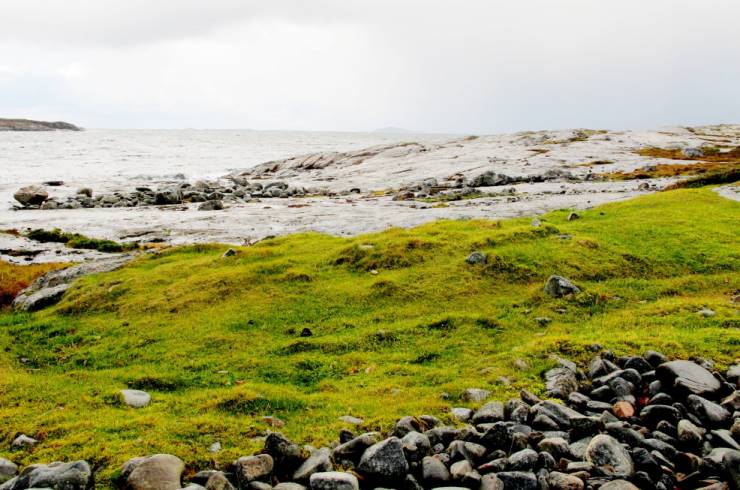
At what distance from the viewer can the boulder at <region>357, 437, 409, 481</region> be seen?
23.5 feet

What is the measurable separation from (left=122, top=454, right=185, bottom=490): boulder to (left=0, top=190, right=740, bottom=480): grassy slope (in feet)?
1.12

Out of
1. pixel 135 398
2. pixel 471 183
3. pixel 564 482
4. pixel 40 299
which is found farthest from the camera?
pixel 471 183

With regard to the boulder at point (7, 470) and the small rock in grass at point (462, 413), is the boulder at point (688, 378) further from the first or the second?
the boulder at point (7, 470)

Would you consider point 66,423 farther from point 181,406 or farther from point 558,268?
point 558,268

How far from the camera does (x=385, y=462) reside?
7.25m

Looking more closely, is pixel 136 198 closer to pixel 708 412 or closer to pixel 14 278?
pixel 14 278

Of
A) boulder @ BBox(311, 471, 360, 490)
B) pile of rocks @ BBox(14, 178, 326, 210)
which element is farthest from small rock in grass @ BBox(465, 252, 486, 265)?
pile of rocks @ BBox(14, 178, 326, 210)

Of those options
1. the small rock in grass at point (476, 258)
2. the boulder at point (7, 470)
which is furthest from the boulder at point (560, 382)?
the boulder at point (7, 470)

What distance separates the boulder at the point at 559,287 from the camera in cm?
1489

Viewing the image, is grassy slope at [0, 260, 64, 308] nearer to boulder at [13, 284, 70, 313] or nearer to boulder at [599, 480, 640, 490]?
boulder at [13, 284, 70, 313]

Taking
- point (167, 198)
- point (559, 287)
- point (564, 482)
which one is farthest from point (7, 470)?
point (167, 198)

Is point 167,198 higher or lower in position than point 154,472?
higher

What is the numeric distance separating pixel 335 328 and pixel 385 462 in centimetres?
685

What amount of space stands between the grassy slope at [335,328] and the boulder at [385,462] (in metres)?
1.13
